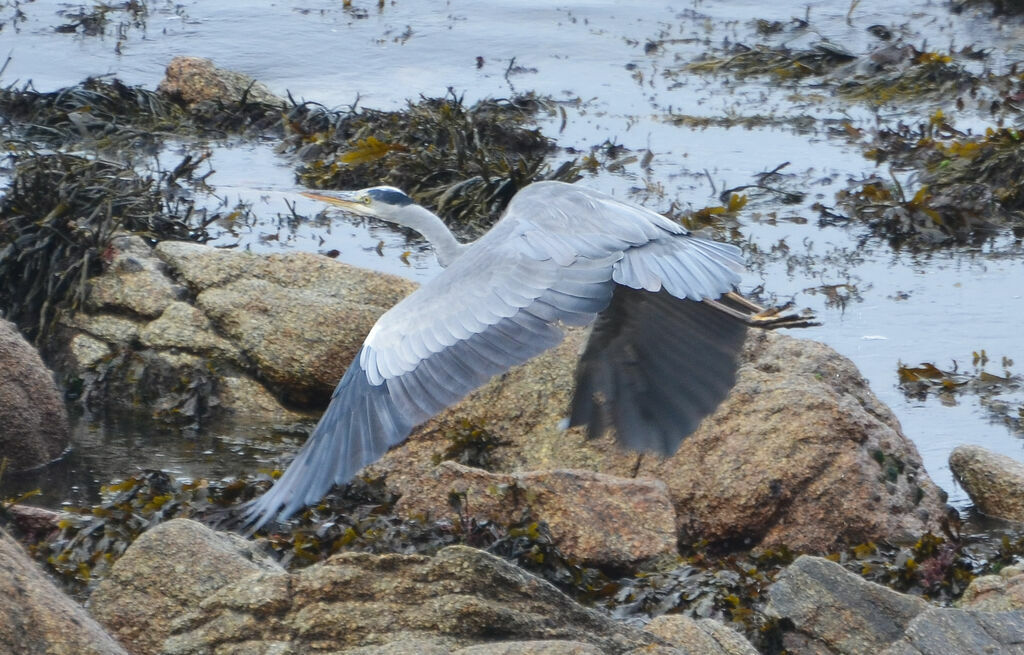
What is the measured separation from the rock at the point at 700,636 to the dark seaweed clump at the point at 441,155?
5343mm

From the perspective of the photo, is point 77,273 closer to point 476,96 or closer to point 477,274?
point 477,274

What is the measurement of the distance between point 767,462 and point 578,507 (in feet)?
2.48

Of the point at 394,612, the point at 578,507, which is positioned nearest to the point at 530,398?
the point at 578,507

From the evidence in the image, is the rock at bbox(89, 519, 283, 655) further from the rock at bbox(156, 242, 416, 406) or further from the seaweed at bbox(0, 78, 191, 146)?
the seaweed at bbox(0, 78, 191, 146)

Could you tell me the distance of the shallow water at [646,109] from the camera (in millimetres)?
7715

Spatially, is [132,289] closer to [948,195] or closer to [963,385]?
[963,385]

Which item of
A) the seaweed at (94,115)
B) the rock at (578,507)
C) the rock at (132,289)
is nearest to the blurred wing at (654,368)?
the rock at (578,507)

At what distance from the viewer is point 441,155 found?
9742 mm

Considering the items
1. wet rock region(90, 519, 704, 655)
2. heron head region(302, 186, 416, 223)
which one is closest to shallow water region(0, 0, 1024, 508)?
heron head region(302, 186, 416, 223)

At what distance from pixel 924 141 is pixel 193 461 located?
5953mm

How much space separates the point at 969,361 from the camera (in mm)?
7504

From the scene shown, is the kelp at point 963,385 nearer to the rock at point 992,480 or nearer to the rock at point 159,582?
the rock at point 992,480

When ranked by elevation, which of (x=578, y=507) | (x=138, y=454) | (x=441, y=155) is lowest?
(x=138, y=454)

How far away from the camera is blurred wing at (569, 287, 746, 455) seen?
4.72 meters
